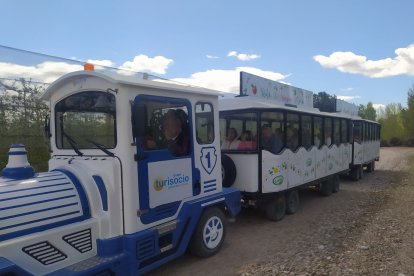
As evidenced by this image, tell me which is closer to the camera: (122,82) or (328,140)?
(122,82)

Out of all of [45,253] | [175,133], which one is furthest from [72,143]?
[45,253]

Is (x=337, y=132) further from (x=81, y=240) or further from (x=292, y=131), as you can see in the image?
(x=81, y=240)

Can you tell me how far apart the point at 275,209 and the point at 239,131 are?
1.86 meters

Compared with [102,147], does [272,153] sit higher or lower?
lower

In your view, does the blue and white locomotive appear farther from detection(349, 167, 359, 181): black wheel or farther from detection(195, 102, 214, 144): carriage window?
detection(349, 167, 359, 181): black wheel

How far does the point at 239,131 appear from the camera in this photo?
26.1 feet

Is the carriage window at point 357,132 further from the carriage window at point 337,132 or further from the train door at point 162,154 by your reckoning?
the train door at point 162,154

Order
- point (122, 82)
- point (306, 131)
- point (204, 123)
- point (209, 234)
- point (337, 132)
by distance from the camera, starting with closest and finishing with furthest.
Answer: point (122, 82), point (204, 123), point (209, 234), point (306, 131), point (337, 132)

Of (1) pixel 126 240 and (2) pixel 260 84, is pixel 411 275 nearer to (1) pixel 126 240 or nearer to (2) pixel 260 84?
(1) pixel 126 240

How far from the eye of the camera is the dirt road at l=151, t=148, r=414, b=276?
5121 millimetres

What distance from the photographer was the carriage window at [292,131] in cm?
803

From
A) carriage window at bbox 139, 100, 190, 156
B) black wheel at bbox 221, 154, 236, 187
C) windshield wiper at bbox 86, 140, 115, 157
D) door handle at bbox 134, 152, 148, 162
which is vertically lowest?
black wheel at bbox 221, 154, 236, 187

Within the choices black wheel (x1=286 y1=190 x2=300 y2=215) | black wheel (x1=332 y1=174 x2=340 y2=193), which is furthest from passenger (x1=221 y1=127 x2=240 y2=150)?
black wheel (x1=332 y1=174 x2=340 y2=193)

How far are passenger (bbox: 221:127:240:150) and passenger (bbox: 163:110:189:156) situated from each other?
Result: 2862 millimetres
